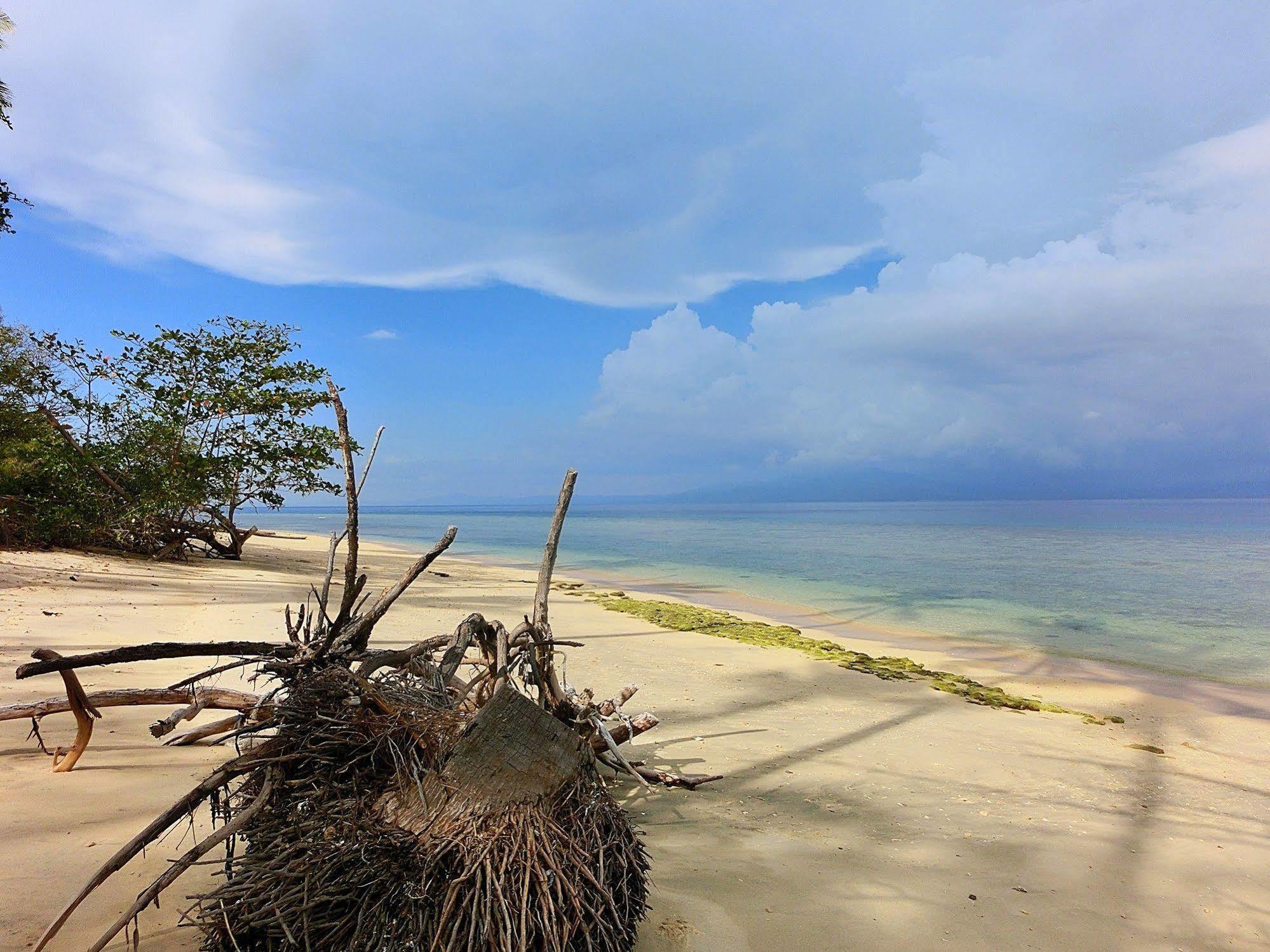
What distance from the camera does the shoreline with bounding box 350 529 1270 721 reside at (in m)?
9.68

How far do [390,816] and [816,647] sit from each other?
392 inches

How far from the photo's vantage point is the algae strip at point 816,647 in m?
8.45

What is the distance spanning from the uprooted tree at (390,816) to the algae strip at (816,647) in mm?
7322

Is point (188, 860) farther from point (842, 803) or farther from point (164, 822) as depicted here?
point (842, 803)

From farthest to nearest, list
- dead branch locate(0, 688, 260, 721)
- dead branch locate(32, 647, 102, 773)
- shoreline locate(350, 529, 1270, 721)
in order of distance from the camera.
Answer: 1. shoreline locate(350, 529, 1270, 721)
2. dead branch locate(0, 688, 260, 721)
3. dead branch locate(32, 647, 102, 773)

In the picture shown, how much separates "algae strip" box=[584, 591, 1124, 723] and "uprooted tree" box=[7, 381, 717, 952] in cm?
732

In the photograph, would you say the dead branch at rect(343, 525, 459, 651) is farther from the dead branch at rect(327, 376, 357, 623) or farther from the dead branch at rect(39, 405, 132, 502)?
the dead branch at rect(39, 405, 132, 502)

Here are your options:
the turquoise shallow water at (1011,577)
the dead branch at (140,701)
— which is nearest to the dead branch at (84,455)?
the turquoise shallow water at (1011,577)

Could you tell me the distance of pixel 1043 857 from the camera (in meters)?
4.08

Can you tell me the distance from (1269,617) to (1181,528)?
47.0 meters

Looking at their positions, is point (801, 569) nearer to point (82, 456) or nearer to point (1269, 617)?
point (1269, 617)

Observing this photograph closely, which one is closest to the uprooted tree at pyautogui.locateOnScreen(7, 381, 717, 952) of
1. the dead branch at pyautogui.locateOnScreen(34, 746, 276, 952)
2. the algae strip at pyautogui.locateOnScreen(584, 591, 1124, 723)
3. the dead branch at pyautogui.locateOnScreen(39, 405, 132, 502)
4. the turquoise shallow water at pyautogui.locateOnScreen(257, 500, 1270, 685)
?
the dead branch at pyautogui.locateOnScreen(34, 746, 276, 952)

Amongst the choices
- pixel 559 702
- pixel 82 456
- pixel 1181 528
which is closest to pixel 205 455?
pixel 82 456

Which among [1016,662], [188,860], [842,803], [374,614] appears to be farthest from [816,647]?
[188,860]
